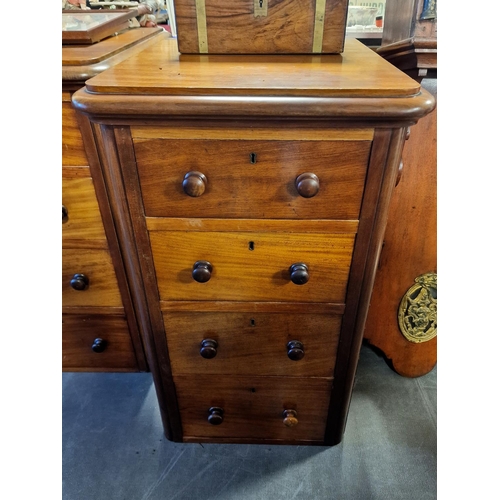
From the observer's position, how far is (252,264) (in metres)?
0.81

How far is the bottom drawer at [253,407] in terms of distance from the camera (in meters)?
1.01

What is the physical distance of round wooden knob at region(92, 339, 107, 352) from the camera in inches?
46.6

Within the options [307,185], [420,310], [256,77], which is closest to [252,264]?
[307,185]

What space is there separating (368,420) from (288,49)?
3.53 feet

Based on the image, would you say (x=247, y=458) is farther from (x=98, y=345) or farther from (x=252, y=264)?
(x=252, y=264)

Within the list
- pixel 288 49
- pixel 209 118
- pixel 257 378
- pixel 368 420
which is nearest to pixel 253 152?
pixel 209 118

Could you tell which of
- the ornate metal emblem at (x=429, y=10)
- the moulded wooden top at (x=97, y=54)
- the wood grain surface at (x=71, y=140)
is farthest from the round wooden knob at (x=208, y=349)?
the ornate metal emblem at (x=429, y=10)

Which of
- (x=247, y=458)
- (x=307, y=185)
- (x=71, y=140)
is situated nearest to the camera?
(x=307, y=185)

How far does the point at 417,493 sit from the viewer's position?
105 centimetres

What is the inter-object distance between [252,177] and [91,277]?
615mm

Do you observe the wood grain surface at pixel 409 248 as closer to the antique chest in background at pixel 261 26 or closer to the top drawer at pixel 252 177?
the antique chest in background at pixel 261 26

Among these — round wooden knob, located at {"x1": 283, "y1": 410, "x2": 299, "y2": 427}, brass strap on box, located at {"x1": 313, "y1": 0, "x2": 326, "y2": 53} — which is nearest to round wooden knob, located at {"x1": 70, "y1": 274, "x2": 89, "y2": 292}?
round wooden knob, located at {"x1": 283, "y1": 410, "x2": 299, "y2": 427}

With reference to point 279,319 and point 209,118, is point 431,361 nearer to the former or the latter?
point 279,319

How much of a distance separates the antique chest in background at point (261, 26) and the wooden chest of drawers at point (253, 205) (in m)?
0.05
